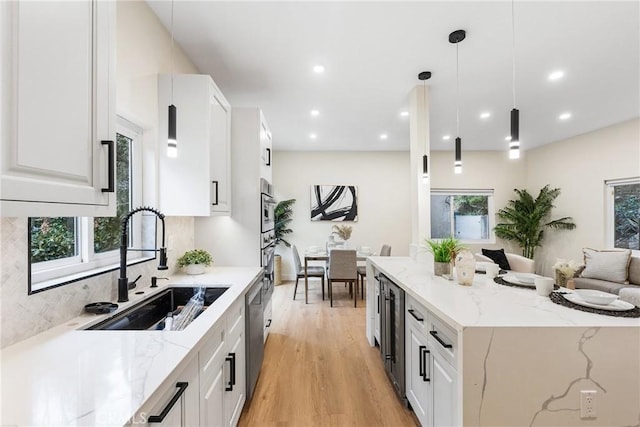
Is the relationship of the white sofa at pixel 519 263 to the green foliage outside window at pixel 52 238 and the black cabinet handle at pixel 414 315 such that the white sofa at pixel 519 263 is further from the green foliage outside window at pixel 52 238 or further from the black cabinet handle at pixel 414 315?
the green foliage outside window at pixel 52 238

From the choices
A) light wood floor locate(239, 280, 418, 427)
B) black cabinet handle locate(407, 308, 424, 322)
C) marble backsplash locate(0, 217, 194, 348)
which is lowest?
light wood floor locate(239, 280, 418, 427)

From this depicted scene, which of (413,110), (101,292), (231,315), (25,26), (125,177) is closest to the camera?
(25,26)

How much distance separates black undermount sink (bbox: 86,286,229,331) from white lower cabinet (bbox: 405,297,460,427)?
1295mm

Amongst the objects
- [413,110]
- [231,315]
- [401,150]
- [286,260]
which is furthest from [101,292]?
[401,150]

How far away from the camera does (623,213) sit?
4801 mm

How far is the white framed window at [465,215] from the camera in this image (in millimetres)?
6723

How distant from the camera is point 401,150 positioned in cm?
651

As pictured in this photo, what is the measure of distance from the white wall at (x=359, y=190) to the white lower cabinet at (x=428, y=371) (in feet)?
14.7

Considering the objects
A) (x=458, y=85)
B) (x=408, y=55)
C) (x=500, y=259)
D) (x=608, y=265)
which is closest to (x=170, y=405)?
(x=408, y=55)

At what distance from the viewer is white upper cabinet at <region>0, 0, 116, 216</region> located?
27.1 inches

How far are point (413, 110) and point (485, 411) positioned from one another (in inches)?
119

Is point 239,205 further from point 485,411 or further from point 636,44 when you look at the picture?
point 636,44

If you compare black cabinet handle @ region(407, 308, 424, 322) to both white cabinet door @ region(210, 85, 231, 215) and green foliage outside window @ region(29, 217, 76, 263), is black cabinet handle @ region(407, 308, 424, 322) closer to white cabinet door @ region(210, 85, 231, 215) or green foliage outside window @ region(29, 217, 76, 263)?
white cabinet door @ region(210, 85, 231, 215)

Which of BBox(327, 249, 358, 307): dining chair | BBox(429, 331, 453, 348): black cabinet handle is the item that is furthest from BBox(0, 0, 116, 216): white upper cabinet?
BBox(327, 249, 358, 307): dining chair
